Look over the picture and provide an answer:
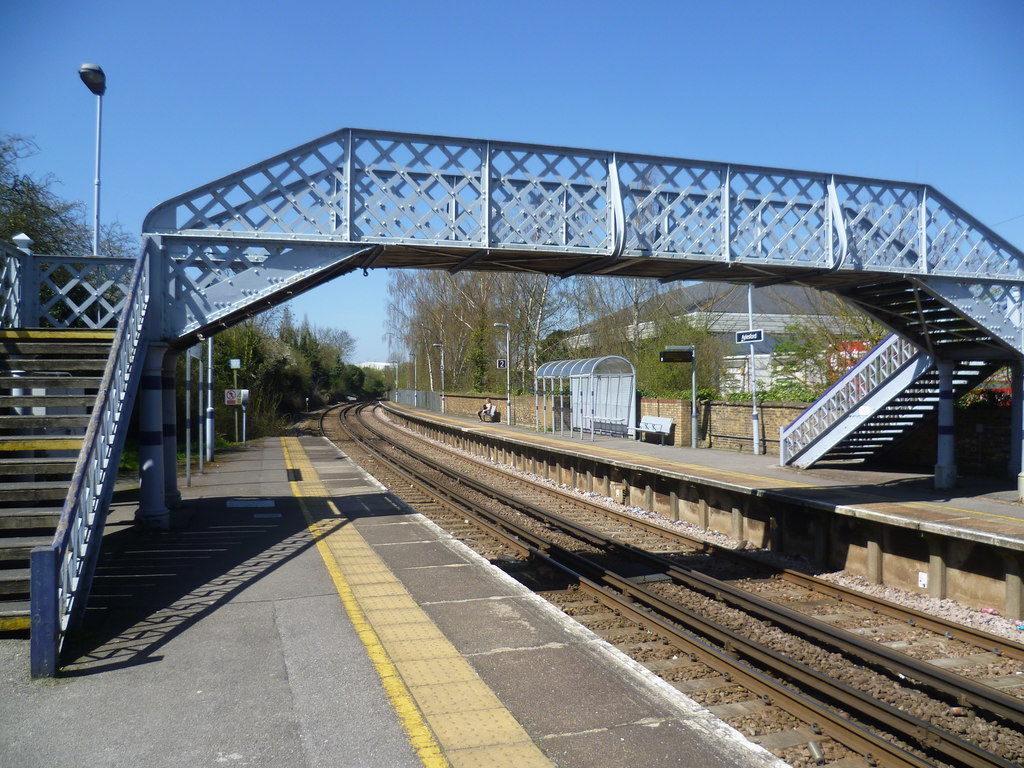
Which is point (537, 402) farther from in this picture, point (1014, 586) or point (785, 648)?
point (785, 648)

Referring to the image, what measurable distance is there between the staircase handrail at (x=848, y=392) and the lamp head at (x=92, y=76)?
1347 cm

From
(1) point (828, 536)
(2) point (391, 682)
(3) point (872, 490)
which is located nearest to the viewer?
(2) point (391, 682)

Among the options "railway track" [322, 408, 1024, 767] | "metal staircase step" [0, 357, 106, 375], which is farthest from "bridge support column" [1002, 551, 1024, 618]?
"metal staircase step" [0, 357, 106, 375]

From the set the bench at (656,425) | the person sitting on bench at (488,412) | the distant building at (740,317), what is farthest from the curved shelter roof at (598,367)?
the person sitting on bench at (488,412)

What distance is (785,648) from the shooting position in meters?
7.07

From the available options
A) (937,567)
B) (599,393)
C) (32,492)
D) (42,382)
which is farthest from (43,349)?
(599,393)

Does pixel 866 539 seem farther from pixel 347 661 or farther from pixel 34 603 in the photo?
pixel 34 603

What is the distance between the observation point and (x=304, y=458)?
934 inches

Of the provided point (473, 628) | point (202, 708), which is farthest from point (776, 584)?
point (202, 708)

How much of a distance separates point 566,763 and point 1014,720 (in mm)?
3479

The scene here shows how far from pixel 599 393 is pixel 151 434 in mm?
18196

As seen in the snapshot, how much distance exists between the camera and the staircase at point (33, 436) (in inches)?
242

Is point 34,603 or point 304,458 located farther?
point 304,458

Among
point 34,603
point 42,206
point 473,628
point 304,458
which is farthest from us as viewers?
point 304,458
